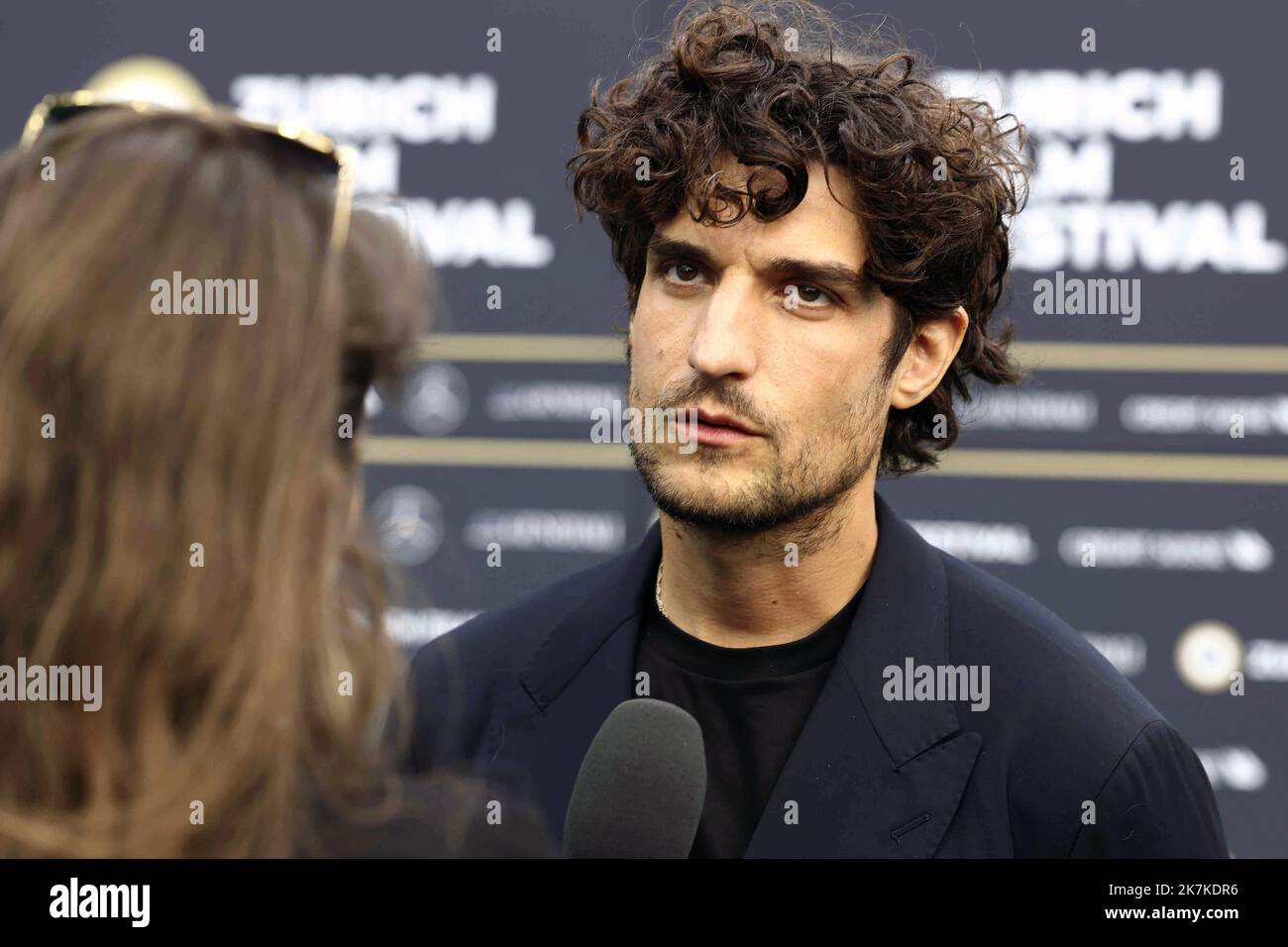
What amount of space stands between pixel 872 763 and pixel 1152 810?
1.25 feet

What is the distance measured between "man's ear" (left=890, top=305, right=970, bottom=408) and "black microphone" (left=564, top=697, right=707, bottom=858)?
87 centimetres

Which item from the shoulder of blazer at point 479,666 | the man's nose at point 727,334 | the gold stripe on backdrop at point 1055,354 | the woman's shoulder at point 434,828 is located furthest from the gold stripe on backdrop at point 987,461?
the woman's shoulder at point 434,828

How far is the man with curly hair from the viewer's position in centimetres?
196

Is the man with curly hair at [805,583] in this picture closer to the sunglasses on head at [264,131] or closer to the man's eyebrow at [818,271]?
the man's eyebrow at [818,271]

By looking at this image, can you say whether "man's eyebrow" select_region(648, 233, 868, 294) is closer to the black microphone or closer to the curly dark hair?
the curly dark hair

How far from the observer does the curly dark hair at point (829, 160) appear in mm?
2195

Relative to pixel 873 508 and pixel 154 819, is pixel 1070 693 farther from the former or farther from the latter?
pixel 154 819

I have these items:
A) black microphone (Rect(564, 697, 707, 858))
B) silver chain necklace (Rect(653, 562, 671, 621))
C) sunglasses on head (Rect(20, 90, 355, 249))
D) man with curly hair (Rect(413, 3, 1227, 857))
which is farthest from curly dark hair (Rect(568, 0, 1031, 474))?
sunglasses on head (Rect(20, 90, 355, 249))

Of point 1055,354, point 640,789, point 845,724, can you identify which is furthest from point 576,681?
point 1055,354

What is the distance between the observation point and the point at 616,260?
2545 millimetres

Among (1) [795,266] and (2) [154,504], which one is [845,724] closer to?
(1) [795,266]
